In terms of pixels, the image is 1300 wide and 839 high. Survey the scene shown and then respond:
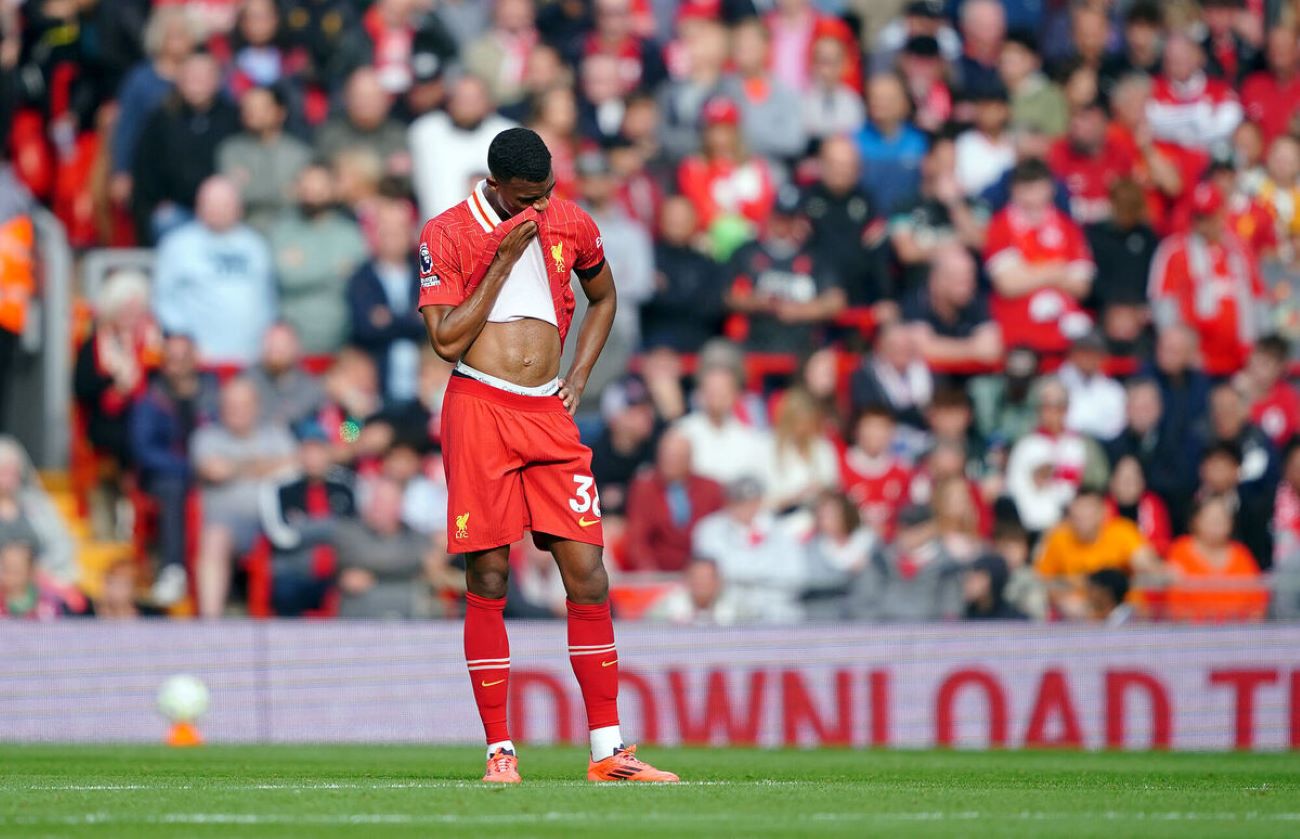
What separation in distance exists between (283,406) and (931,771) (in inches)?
282

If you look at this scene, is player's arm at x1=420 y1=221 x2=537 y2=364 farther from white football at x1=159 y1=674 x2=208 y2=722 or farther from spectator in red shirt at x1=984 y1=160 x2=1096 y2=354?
spectator in red shirt at x1=984 y1=160 x2=1096 y2=354

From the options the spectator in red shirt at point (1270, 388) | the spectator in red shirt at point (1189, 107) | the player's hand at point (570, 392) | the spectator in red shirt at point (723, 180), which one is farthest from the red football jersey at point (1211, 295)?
the player's hand at point (570, 392)

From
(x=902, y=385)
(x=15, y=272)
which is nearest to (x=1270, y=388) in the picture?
(x=902, y=385)

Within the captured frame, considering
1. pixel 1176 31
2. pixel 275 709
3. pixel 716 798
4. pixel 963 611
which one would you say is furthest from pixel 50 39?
pixel 716 798

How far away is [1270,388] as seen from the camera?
17.9 m

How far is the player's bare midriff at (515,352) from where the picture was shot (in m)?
8.91

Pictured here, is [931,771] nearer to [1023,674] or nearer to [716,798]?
[716,798]

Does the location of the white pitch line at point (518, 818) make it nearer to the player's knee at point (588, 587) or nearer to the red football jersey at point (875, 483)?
the player's knee at point (588, 587)

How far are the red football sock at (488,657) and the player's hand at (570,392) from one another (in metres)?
0.83

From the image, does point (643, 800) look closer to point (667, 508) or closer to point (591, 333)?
point (591, 333)

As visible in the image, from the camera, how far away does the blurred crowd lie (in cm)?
1536

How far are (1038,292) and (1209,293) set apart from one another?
1.57 m

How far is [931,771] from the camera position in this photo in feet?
34.7

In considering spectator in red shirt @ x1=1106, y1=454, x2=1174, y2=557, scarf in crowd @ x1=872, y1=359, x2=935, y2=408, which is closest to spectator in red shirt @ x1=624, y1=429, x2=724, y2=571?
scarf in crowd @ x1=872, y1=359, x2=935, y2=408
